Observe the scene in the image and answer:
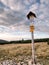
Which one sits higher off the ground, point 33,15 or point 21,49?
point 33,15

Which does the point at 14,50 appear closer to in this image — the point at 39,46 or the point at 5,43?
the point at 39,46

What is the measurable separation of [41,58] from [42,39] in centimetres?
1213

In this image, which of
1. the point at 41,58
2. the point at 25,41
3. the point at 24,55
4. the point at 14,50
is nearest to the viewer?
the point at 41,58

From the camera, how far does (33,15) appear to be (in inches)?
675

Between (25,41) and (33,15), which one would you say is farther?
(25,41)

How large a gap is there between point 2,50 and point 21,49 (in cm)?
231

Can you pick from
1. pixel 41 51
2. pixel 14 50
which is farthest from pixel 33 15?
pixel 14 50

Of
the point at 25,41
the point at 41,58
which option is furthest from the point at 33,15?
the point at 25,41

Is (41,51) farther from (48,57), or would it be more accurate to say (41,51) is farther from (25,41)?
(25,41)

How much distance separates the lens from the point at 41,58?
21.7 m

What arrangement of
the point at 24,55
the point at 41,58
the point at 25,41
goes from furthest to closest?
1. the point at 25,41
2. the point at 24,55
3. the point at 41,58

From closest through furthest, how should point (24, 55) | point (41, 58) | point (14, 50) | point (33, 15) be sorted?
point (33, 15) < point (41, 58) < point (24, 55) < point (14, 50)

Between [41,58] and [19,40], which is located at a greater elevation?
[19,40]

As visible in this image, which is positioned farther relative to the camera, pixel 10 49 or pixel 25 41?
pixel 25 41
